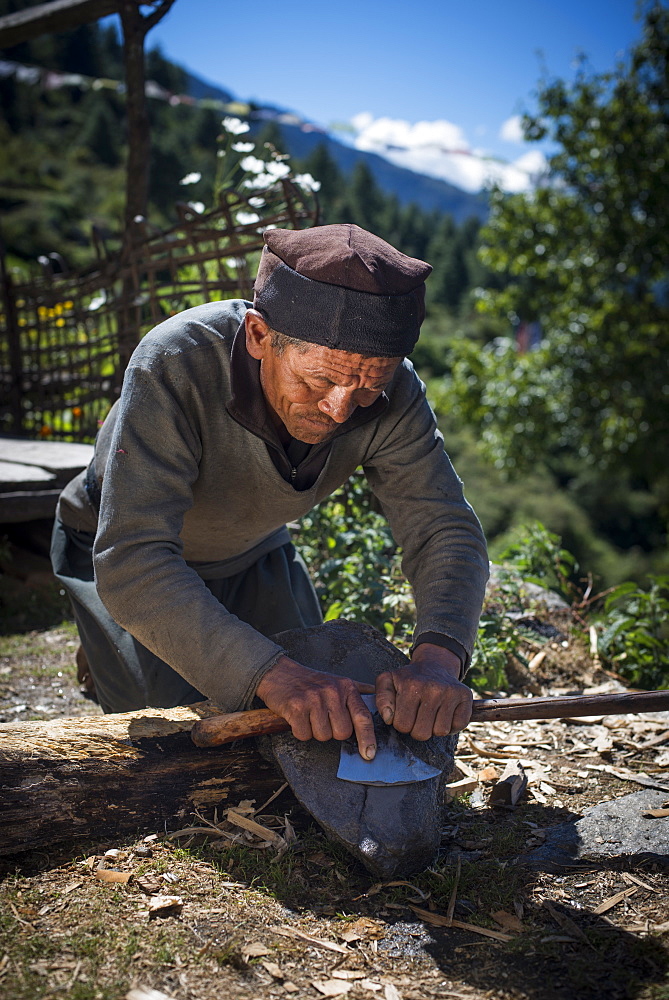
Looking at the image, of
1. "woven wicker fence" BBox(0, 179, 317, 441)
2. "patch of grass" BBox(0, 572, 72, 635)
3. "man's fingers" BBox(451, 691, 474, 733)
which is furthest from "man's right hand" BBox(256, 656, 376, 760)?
"patch of grass" BBox(0, 572, 72, 635)

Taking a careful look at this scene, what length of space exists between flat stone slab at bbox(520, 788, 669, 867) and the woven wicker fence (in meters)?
2.93

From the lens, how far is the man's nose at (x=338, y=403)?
78.6 inches

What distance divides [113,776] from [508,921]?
101 centimetres

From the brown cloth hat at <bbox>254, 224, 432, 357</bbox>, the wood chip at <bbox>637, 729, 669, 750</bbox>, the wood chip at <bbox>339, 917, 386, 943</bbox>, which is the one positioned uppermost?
the brown cloth hat at <bbox>254, 224, 432, 357</bbox>

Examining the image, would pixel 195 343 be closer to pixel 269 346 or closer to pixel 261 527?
pixel 269 346

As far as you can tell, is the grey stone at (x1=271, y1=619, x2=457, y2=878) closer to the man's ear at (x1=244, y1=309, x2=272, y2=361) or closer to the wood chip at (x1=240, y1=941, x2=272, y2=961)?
the wood chip at (x1=240, y1=941, x2=272, y2=961)

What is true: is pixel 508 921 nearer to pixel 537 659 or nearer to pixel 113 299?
pixel 537 659

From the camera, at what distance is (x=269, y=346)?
206cm

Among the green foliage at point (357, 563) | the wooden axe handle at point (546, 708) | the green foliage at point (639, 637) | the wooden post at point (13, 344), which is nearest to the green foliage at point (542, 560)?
the green foliage at point (639, 637)

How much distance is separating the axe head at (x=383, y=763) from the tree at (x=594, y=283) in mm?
9782

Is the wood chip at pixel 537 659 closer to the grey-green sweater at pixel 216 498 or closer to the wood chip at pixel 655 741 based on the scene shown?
the wood chip at pixel 655 741

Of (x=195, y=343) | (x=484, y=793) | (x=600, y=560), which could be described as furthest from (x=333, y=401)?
(x=600, y=560)

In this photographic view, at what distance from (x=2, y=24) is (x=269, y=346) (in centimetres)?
565

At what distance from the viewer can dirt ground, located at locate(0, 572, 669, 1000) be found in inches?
61.5
